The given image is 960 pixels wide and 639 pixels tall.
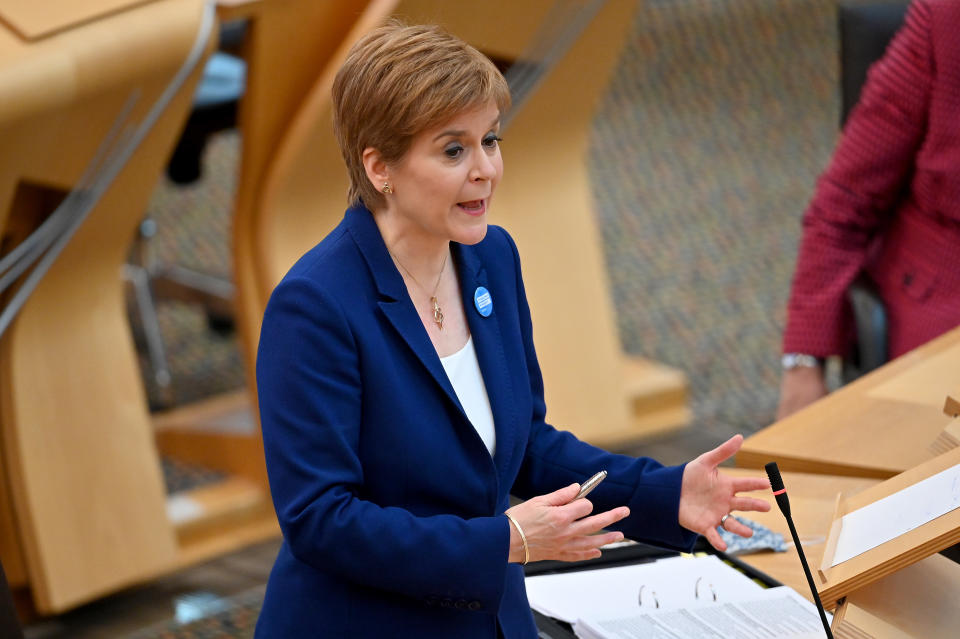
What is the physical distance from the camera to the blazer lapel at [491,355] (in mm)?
1398

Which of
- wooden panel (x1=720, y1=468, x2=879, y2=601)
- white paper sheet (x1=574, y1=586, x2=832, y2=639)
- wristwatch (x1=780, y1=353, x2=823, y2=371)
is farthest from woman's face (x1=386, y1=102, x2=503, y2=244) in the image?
wristwatch (x1=780, y1=353, x2=823, y2=371)

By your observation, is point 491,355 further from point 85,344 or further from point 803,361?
point 85,344

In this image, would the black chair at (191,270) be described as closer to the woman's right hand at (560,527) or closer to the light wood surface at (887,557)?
the woman's right hand at (560,527)

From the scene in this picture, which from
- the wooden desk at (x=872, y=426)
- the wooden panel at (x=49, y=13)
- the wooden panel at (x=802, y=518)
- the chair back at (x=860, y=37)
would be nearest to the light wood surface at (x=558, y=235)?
the wooden panel at (x=49, y=13)

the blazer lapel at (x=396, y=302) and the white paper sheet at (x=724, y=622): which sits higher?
the blazer lapel at (x=396, y=302)

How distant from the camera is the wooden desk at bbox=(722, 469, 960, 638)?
4.33 ft

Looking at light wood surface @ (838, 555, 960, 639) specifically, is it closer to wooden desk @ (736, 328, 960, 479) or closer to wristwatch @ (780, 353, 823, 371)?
wooden desk @ (736, 328, 960, 479)

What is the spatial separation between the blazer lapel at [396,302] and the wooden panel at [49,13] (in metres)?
1.37

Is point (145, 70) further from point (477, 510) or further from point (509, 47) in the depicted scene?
point (477, 510)

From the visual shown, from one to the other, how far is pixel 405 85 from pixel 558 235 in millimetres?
2295

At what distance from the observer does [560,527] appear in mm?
1249

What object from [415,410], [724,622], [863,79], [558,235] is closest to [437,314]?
[415,410]

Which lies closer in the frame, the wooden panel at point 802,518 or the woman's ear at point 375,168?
the woman's ear at point 375,168

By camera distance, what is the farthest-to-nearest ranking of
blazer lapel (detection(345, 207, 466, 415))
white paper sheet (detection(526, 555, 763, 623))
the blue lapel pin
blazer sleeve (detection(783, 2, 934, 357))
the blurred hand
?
the blurred hand → blazer sleeve (detection(783, 2, 934, 357)) → white paper sheet (detection(526, 555, 763, 623)) → the blue lapel pin → blazer lapel (detection(345, 207, 466, 415))
